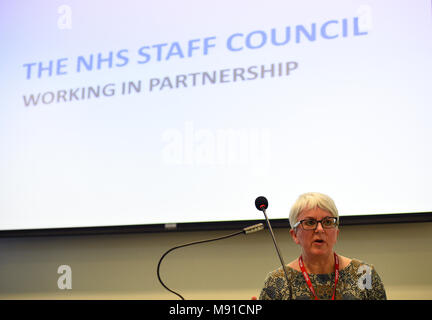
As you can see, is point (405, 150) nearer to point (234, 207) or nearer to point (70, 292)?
point (234, 207)

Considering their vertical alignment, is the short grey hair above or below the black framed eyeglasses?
above

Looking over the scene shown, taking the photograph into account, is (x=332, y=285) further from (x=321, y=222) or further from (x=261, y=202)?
(x=261, y=202)

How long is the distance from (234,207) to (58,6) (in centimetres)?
179

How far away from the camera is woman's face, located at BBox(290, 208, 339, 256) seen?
6.36ft

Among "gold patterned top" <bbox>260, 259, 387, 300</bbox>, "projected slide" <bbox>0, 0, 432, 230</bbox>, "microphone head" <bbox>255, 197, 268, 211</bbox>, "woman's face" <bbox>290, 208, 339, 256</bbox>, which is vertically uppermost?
"projected slide" <bbox>0, 0, 432, 230</bbox>

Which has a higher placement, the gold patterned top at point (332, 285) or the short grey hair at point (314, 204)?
the short grey hair at point (314, 204)

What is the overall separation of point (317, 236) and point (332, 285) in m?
0.20

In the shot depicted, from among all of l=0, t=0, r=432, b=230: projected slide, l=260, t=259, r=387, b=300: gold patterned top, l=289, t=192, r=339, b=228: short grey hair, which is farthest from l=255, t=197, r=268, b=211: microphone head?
l=0, t=0, r=432, b=230: projected slide

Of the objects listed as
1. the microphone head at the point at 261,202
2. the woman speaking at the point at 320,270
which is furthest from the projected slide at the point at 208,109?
the microphone head at the point at 261,202

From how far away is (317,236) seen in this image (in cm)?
194

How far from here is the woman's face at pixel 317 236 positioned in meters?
1.94

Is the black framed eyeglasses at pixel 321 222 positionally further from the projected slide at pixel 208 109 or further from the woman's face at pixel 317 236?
the projected slide at pixel 208 109

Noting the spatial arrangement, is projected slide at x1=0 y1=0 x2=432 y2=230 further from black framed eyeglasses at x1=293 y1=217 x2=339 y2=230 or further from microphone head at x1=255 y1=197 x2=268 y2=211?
microphone head at x1=255 y1=197 x2=268 y2=211

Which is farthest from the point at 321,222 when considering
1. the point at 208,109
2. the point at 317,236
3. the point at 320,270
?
the point at 208,109
